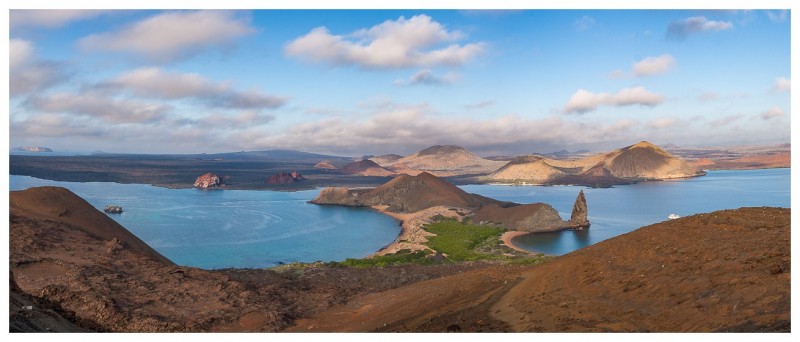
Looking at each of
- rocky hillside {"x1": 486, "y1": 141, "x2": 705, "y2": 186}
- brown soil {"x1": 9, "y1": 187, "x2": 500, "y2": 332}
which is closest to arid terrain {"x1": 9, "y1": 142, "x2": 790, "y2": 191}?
rocky hillside {"x1": 486, "y1": 141, "x2": 705, "y2": 186}

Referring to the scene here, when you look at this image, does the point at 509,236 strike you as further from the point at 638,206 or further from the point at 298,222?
Answer: the point at 638,206

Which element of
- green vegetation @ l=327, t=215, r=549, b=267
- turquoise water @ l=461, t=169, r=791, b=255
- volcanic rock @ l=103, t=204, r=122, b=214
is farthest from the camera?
volcanic rock @ l=103, t=204, r=122, b=214

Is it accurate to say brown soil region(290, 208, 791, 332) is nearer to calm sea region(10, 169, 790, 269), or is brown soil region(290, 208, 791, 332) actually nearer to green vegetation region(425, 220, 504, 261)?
green vegetation region(425, 220, 504, 261)

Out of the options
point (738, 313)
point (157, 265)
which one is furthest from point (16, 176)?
point (738, 313)

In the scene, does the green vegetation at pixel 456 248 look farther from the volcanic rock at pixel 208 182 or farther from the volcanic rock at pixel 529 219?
the volcanic rock at pixel 208 182

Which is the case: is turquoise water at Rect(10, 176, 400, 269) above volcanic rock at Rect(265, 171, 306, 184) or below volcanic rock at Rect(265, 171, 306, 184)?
below

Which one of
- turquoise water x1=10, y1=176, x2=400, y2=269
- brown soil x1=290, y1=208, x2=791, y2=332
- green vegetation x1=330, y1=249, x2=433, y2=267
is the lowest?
turquoise water x1=10, y1=176, x2=400, y2=269

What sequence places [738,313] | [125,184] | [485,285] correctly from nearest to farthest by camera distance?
[738,313] → [485,285] → [125,184]

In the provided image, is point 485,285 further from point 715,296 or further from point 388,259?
point 388,259
